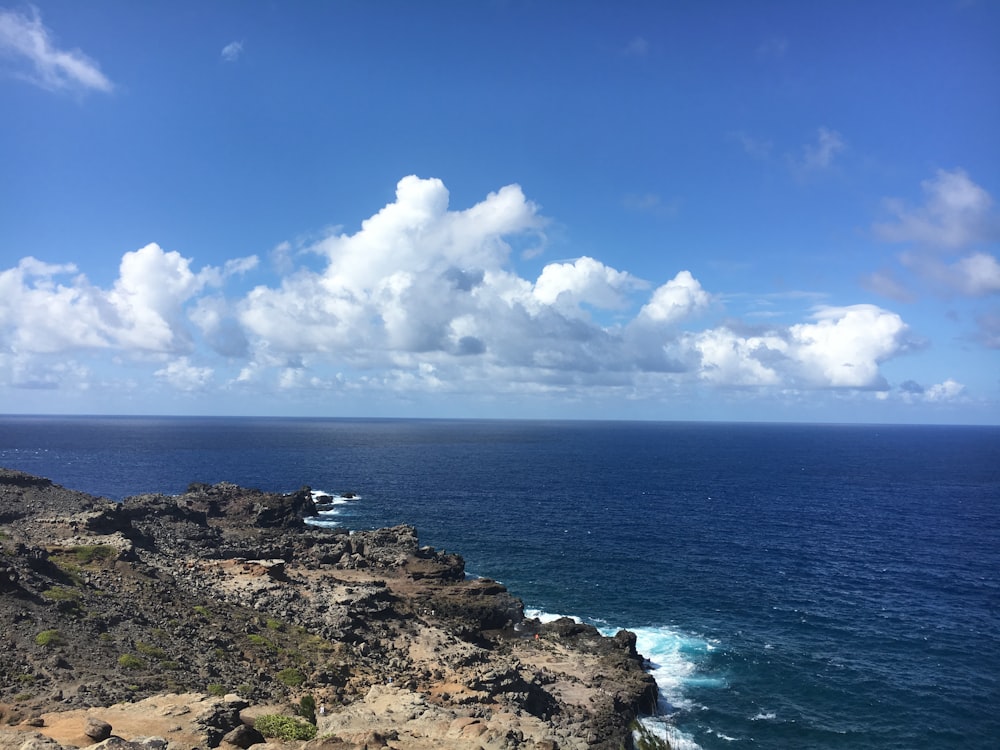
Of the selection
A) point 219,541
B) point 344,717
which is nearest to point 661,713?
point 344,717

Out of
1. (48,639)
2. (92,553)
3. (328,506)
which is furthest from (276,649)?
(328,506)

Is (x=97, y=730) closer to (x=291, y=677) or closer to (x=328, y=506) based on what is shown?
(x=291, y=677)

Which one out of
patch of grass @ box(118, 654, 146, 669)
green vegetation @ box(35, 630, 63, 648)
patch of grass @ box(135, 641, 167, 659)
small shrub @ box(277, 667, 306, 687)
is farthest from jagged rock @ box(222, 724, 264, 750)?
green vegetation @ box(35, 630, 63, 648)

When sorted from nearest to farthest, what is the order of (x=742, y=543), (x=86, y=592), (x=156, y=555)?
(x=86, y=592)
(x=156, y=555)
(x=742, y=543)

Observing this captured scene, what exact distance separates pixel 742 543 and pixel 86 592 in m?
101

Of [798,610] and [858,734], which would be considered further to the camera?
[798,610]

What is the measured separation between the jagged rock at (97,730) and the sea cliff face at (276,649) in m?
0.42

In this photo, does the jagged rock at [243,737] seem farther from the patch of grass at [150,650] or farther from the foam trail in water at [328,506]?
the foam trail in water at [328,506]

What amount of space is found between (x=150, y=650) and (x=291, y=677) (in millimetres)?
11163

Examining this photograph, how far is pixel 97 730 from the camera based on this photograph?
30312 mm

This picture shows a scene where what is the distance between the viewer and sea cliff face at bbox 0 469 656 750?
3638cm

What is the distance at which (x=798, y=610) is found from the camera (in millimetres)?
78812

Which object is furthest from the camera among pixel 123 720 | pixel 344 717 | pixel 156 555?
pixel 156 555

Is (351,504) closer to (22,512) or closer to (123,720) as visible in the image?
(22,512)
